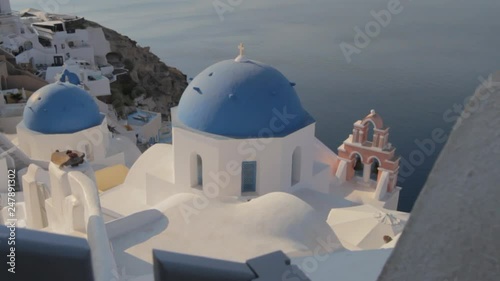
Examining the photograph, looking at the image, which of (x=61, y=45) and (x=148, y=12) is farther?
(x=148, y=12)

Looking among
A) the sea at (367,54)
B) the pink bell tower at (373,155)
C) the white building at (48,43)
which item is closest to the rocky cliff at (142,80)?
the white building at (48,43)

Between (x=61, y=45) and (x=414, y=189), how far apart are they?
1744 cm

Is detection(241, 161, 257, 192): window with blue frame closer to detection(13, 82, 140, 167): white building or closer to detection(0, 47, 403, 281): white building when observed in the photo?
detection(0, 47, 403, 281): white building

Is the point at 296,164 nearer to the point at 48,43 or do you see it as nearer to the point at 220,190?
the point at 220,190

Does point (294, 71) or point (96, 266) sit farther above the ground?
point (96, 266)

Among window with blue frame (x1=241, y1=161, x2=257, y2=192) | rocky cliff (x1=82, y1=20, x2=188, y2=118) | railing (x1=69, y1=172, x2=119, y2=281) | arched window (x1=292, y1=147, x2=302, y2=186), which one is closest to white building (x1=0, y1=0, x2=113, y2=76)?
rocky cliff (x1=82, y1=20, x2=188, y2=118)

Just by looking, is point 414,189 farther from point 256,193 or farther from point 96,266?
point 96,266

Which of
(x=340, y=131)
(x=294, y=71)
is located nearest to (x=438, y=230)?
(x=340, y=131)

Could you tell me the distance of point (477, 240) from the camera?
107cm

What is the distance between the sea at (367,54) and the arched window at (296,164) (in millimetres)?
3091

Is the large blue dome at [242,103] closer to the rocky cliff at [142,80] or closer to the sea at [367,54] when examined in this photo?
the sea at [367,54]

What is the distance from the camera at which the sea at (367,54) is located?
19859mm

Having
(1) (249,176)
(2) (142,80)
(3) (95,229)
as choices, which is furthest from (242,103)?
(2) (142,80)

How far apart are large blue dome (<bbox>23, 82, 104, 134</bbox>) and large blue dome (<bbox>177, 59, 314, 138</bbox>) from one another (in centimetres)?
369
